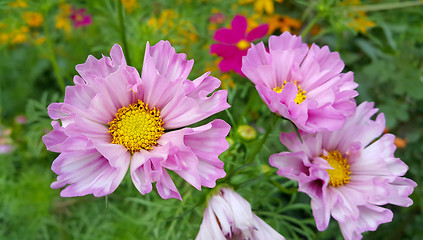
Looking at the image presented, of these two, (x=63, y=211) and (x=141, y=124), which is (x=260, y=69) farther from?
(x=63, y=211)

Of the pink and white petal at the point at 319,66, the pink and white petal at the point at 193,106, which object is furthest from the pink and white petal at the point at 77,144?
the pink and white petal at the point at 319,66

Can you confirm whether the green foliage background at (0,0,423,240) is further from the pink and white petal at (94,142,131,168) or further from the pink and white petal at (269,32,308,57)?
the pink and white petal at (94,142,131,168)

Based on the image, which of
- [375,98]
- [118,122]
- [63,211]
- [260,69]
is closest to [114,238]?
[63,211]

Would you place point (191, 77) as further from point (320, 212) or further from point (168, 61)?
point (320, 212)

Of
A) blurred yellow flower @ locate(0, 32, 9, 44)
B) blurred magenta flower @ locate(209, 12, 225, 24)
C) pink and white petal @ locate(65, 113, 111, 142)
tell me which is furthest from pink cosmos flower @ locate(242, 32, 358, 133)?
blurred yellow flower @ locate(0, 32, 9, 44)

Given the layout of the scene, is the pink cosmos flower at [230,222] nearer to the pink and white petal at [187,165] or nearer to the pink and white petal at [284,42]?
the pink and white petal at [187,165]
